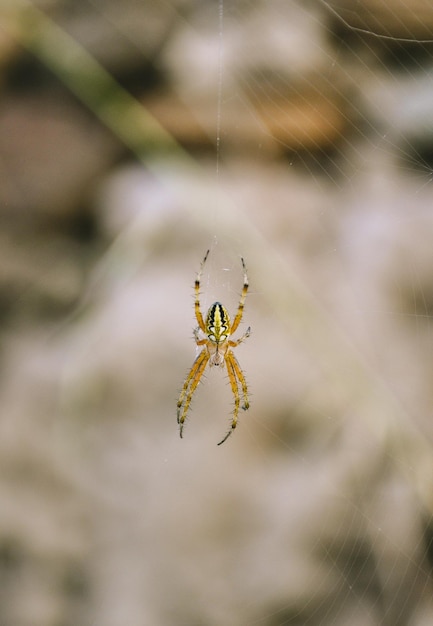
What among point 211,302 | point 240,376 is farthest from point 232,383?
point 211,302

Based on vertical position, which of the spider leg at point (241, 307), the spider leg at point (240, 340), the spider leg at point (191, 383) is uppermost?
the spider leg at point (241, 307)

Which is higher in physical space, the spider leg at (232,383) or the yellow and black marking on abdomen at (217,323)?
the yellow and black marking on abdomen at (217,323)

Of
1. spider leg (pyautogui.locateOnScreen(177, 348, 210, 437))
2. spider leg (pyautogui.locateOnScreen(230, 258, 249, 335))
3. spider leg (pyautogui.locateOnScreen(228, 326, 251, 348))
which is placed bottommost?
spider leg (pyautogui.locateOnScreen(177, 348, 210, 437))

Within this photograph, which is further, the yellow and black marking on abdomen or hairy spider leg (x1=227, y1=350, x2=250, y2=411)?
hairy spider leg (x1=227, y1=350, x2=250, y2=411)

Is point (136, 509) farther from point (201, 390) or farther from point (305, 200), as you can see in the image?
point (305, 200)

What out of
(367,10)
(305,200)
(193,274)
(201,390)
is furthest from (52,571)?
(367,10)
